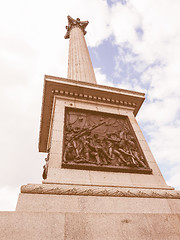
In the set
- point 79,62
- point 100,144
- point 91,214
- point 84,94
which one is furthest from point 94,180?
point 79,62

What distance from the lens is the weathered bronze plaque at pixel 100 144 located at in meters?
6.12

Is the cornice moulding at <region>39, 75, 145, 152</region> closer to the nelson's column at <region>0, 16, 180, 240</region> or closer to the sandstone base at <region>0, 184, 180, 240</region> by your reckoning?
the nelson's column at <region>0, 16, 180, 240</region>

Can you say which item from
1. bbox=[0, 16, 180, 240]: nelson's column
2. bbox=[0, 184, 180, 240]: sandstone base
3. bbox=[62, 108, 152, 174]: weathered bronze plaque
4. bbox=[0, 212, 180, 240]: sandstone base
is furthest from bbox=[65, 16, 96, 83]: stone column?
bbox=[0, 212, 180, 240]: sandstone base

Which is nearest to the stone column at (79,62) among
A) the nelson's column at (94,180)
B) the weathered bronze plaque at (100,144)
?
the nelson's column at (94,180)

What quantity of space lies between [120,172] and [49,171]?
239cm

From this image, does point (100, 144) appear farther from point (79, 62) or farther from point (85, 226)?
point (79, 62)

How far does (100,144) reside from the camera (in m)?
6.95

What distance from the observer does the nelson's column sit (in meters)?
3.82

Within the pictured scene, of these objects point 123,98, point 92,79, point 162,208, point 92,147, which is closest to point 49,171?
point 92,147

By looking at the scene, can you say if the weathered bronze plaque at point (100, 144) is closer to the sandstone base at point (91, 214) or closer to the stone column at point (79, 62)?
the sandstone base at point (91, 214)

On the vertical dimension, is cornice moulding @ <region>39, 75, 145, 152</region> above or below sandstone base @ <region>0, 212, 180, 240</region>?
above

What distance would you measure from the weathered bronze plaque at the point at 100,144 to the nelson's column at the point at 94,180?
0.11ft

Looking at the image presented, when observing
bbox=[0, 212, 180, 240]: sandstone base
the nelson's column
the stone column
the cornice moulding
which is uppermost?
the stone column

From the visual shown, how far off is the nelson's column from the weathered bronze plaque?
0.03 meters
